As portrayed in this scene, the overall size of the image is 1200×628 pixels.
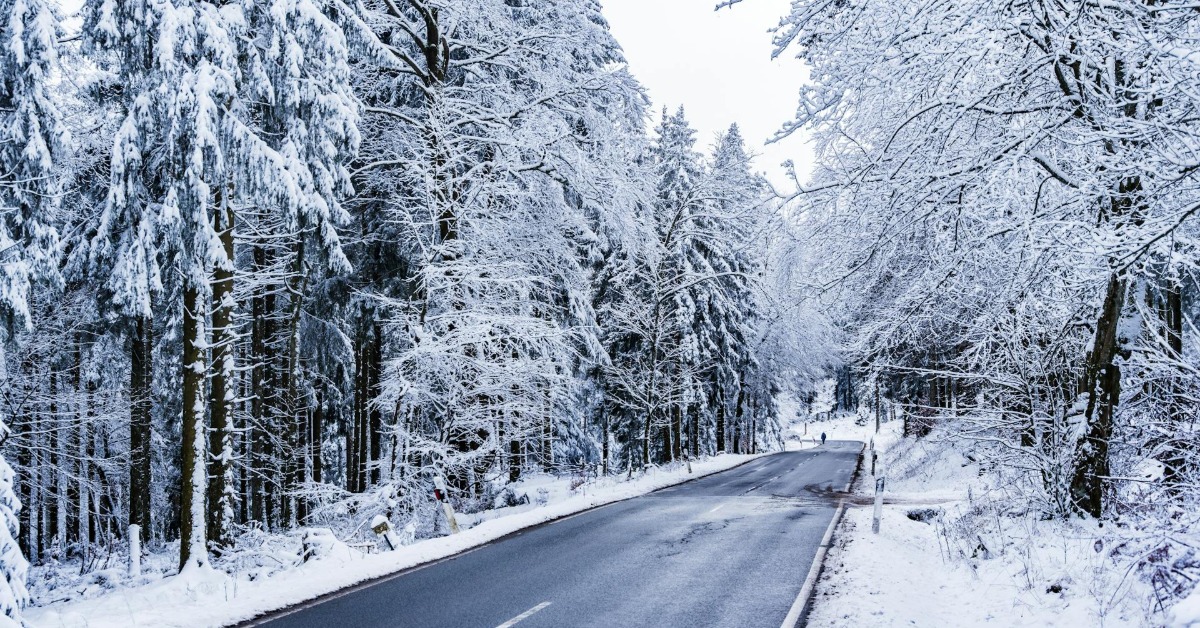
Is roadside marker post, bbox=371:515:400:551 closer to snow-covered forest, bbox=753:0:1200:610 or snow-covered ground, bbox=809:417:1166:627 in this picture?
snow-covered ground, bbox=809:417:1166:627

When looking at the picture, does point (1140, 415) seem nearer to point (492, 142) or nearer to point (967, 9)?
point (967, 9)

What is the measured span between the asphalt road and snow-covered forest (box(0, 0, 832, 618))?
3.26 meters

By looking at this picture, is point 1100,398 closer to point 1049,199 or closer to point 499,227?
point 1049,199

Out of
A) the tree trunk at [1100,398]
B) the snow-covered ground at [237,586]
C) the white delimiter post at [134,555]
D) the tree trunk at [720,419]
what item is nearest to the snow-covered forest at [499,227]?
the tree trunk at [1100,398]

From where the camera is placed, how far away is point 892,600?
773 centimetres

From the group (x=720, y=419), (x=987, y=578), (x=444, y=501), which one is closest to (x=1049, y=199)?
(x=987, y=578)

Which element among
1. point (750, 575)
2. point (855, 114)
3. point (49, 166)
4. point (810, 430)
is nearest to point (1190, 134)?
point (855, 114)

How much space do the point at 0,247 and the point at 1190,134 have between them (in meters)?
14.0

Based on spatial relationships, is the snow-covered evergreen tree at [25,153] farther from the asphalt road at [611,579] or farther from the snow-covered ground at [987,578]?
the snow-covered ground at [987,578]

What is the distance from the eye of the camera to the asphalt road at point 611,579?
7250mm

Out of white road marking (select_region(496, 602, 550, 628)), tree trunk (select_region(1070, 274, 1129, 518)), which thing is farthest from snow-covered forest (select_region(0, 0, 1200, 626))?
white road marking (select_region(496, 602, 550, 628))

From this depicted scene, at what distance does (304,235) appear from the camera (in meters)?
15.7

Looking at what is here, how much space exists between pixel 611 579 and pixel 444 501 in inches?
212

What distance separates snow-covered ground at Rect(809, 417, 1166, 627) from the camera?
6.27 m
